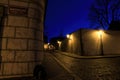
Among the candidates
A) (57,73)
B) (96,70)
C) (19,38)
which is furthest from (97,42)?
(19,38)

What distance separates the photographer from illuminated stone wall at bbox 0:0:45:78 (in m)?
5.59

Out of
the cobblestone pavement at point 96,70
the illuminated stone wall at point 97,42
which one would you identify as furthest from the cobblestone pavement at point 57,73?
the illuminated stone wall at point 97,42

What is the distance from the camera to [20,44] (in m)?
5.79

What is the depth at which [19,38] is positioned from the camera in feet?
19.0

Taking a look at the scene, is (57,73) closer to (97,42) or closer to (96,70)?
(96,70)

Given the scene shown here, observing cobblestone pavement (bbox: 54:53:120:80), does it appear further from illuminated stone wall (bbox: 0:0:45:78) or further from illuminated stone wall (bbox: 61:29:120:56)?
illuminated stone wall (bbox: 61:29:120:56)

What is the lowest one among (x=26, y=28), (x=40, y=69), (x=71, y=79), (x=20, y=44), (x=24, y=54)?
(x=71, y=79)

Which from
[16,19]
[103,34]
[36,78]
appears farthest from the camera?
[103,34]

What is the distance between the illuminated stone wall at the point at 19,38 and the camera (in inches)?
220

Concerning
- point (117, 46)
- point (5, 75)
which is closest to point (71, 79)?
point (5, 75)

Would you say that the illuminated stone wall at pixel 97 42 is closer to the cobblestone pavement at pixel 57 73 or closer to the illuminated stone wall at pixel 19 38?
the cobblestone pavement at pixel 57 73

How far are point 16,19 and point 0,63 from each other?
1.79 meters

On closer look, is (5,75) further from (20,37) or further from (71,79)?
(71,79)

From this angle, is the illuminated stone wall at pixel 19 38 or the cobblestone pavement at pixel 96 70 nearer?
the illuminated stone wall at pixel 19 38
